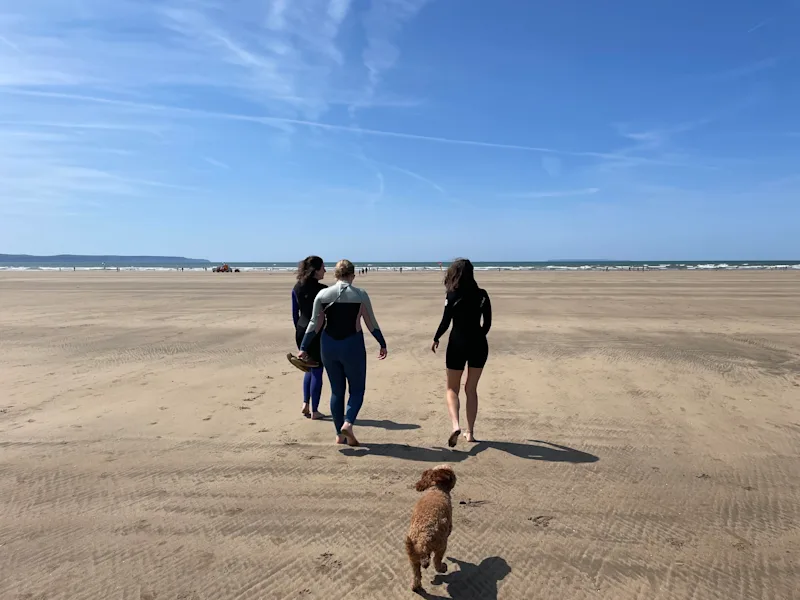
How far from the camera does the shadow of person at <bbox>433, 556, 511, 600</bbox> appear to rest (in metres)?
2.75

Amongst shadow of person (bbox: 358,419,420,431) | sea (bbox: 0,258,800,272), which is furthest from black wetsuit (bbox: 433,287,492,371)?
sea (bbox: 0,258,800,272)

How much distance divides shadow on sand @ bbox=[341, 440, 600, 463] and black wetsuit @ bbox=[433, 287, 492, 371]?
88 centimetres

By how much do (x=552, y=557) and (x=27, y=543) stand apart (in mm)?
3612

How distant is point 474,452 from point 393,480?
3.33ft

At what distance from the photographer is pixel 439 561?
2785mm

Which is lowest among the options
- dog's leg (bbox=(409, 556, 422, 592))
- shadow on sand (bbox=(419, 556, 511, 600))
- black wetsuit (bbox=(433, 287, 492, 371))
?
shadow on sand (bbox=(419, 556, 511, 600))

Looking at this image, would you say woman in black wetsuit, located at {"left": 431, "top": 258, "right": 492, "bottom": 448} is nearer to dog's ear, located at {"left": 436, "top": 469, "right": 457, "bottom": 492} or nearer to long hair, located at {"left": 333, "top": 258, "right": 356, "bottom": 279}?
long hair, located at {"left": 333, "top": 258, "right": 356, "bottom": 279}

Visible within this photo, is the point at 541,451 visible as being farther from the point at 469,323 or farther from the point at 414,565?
the point at 414,565

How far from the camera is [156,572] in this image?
9.66 feet

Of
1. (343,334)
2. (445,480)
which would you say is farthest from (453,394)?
(445,480)

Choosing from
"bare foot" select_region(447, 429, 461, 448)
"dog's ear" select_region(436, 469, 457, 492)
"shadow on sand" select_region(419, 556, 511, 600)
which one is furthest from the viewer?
"bare foot" select_region(447, 429, 461, 448)

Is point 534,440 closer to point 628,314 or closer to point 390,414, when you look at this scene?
point 390,414

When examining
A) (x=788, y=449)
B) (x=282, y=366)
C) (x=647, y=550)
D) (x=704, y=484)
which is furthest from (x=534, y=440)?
(x=282, y=366)

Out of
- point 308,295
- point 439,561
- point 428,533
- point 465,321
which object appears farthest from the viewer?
point 308,295
